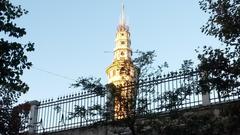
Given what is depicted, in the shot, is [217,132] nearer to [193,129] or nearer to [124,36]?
[193,129]

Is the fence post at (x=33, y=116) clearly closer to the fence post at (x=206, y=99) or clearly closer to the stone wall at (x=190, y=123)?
the stone wall at (x=190, y=123)

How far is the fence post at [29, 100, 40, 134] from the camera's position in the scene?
62.1ft

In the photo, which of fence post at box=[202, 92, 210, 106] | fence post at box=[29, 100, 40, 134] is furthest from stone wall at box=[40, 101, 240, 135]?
fence post at box=[29, 100, 40, 134]

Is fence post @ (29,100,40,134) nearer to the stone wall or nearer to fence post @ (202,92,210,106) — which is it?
the stone wall

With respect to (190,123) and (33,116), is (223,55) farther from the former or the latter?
(33,116)

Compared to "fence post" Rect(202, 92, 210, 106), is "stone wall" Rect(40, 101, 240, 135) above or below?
below

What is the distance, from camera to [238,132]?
13.6m

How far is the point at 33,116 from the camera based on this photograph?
19.3 metres

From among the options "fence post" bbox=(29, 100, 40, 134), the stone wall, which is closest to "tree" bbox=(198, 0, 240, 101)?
the stone wall

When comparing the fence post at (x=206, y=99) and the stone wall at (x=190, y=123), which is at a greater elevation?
the fence post at (x=206, y=99)

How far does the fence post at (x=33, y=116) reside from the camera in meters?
18.9

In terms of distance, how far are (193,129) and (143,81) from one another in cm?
277

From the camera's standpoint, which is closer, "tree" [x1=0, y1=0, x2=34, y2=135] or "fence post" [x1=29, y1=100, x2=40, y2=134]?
"tree" [x1=0, y1=0, x2=34, y2=135]

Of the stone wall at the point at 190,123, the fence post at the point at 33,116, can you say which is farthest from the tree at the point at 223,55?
the fence post at the point at 33,116
